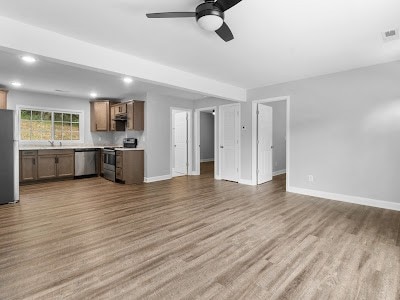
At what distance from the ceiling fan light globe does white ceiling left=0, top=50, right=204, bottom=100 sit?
5.99 feet

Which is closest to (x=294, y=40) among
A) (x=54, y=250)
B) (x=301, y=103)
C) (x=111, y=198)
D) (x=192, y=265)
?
(x=301, y=103)

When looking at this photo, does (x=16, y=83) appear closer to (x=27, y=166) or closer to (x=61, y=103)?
(x=61, y=103)

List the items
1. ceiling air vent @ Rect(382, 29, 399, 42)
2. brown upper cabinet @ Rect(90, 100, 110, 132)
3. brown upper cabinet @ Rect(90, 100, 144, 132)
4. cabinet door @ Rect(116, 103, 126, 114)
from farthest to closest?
brown upper cabinet @ Rect(90, 100, 110, 132)
brown upper cabinet @ Rect(90, 100, 144, 132)
cabinet door @ Rect(116, 103, 126, 114)
ceiling air vent @ Rect(382, 29, 399, 42)

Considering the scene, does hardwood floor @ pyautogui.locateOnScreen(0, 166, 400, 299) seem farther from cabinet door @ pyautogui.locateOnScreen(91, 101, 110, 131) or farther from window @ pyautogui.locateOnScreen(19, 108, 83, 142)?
cabinet door @ pyautogui.locateOnScreen(91, 101, 110, 131)

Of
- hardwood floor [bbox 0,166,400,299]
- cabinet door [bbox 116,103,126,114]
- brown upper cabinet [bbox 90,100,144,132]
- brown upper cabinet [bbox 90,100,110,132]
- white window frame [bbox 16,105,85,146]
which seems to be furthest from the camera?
brown upper cabinet [bbox 90,100,110,132]

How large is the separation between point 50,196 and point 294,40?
5.13m

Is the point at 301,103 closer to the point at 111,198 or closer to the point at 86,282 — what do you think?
the point at 111,198

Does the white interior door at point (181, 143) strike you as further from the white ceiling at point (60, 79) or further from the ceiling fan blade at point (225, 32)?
the ceiling fan blade at point (225, 32)

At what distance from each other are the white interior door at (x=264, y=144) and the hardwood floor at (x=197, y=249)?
1677mm

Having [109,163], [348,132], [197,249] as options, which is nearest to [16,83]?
[109,163]

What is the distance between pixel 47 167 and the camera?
5.87 m

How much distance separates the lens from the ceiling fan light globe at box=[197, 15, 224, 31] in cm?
194

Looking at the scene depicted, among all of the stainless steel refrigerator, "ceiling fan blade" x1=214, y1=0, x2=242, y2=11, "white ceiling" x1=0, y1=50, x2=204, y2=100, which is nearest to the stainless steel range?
"white ceiling" x1=0, y1=50, x2=204, y2=100

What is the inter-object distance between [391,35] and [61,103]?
7.46 metres
